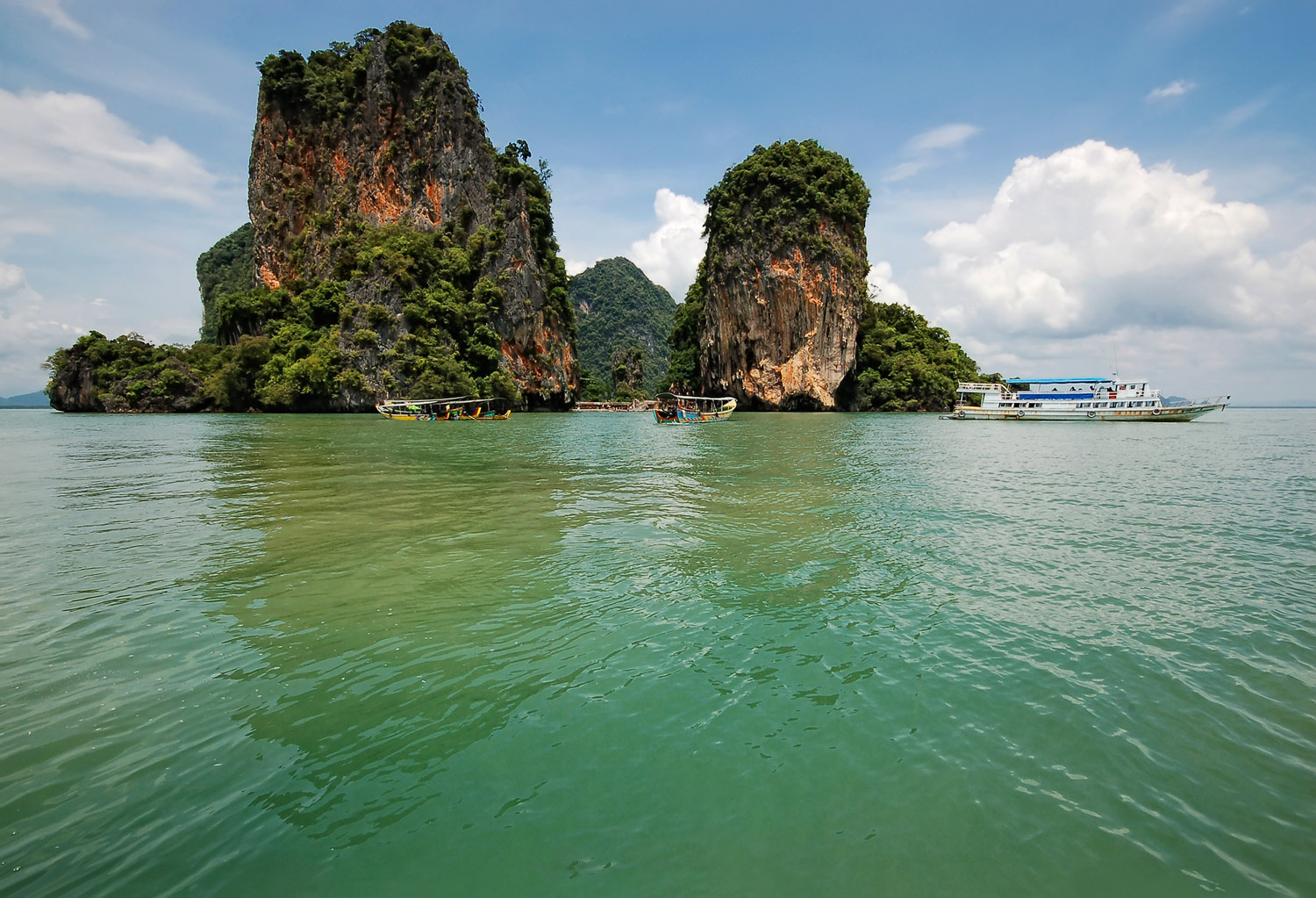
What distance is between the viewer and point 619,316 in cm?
14875

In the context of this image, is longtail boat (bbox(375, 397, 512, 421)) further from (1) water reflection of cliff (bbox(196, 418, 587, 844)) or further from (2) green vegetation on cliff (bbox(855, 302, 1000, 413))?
(2) green vegetation on cliff (bbox(855, 302, 1000, 413))

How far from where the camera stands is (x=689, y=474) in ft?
49.6

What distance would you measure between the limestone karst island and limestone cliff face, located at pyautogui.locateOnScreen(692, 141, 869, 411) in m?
0.19

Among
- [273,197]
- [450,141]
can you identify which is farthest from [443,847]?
[273,197]

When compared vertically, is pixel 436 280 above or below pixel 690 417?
above

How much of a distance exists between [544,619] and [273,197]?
70931 mm

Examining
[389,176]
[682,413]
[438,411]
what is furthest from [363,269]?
[682,413]

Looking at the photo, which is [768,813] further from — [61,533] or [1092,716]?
[61,533]

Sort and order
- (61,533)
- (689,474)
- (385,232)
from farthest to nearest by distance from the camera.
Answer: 1. (385,232)
2. (689,474)
3. (61,533)

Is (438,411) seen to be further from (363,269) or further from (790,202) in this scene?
(790,202)

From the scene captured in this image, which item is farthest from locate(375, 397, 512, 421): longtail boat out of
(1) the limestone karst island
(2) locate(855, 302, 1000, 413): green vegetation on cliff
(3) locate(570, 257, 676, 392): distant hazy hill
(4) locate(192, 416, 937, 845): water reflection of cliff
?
(3) locate(570, 257, 676, 392): distant hazy hill

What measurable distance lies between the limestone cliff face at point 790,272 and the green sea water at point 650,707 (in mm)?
53594

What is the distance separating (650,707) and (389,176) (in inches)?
2622

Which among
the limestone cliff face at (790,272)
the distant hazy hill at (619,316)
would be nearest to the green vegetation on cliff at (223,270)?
the distant hazy hill at (619,316)
